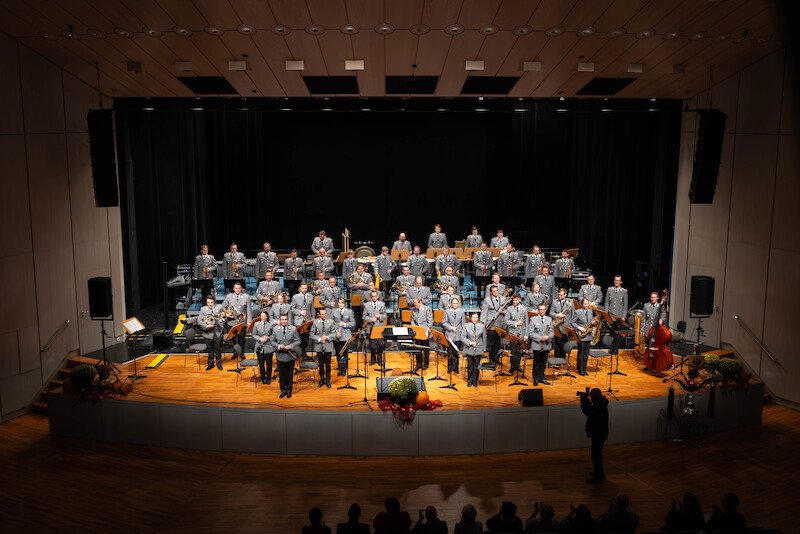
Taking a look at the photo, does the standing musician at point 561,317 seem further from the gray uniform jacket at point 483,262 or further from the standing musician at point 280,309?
the standing musician at point 280,309

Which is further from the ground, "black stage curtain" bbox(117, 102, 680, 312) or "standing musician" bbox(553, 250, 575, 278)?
"black stage curtain" bbox(117, 102, 680, 312)

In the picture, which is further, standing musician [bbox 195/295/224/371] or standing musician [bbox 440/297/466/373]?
standing musician [bbox 195/295/224/371]

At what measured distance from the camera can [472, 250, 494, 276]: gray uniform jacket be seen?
14.3 meters

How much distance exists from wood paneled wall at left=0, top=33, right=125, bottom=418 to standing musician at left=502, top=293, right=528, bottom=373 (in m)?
7.86

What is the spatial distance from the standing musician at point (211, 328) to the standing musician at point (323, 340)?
6.50 ft

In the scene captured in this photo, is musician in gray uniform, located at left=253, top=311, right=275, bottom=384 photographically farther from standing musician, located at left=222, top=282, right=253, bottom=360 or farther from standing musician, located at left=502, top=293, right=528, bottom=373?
standing musician, located at left=502, top=293, right=528, bottom=373

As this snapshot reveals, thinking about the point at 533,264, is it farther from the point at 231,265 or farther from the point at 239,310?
the point at 231,265

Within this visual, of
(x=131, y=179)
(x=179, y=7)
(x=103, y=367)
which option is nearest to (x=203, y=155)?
(x=131, y=179)

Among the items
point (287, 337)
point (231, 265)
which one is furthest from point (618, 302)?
point (231, 265)

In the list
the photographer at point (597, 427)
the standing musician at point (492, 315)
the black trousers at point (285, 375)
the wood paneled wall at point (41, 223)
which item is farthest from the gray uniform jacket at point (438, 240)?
the photographer at point (597, 427)

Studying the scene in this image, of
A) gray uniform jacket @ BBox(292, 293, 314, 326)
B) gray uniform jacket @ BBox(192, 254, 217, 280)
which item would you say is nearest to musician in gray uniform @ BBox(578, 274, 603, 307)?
gray uniform jacket @ BBox(292, 293, 314, 326)

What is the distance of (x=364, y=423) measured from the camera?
8719 mm

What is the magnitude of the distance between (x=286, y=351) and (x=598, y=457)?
195 inches

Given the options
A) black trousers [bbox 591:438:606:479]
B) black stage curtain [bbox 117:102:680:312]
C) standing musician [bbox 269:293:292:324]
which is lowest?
black trousers [bbox 591:438:606:479]
